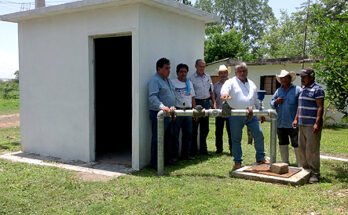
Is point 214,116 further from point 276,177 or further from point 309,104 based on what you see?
point 309,104

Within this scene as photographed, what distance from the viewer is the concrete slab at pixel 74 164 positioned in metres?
6.10

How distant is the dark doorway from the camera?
9.15 metres

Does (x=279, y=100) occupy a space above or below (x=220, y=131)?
above

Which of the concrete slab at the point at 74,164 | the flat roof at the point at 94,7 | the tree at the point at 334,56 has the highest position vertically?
the flat roof at the point at 94,7

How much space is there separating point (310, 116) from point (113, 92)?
601 cm

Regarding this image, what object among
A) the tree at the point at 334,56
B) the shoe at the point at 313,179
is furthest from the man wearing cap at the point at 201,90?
the shoe at the point at 313,179

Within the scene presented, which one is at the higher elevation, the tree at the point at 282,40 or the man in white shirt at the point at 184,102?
the tree at the point at 282,40

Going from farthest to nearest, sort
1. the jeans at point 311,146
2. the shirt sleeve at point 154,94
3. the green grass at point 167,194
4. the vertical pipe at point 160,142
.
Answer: the shirt sleeve at point 154,94
the vertical pipe at point 160,142
the jeans at point 311,146
the green grass at point 167,194

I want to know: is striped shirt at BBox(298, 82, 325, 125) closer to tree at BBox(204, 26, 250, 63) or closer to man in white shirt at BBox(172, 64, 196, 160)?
man in white shirt at BBox(172, 64, 196, 160)

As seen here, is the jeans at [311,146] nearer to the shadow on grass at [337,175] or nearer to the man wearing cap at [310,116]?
the man wearing cap at [310,116]

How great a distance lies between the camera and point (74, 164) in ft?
22.0

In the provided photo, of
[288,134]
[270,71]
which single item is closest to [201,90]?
[288,134]

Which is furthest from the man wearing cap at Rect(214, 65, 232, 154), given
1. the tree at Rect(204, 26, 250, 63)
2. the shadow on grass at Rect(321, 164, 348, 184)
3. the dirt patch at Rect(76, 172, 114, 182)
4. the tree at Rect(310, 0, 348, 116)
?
the tree at Rect(204, 26, 250, 63)

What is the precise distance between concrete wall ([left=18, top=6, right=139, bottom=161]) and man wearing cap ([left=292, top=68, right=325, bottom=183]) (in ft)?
9.41
